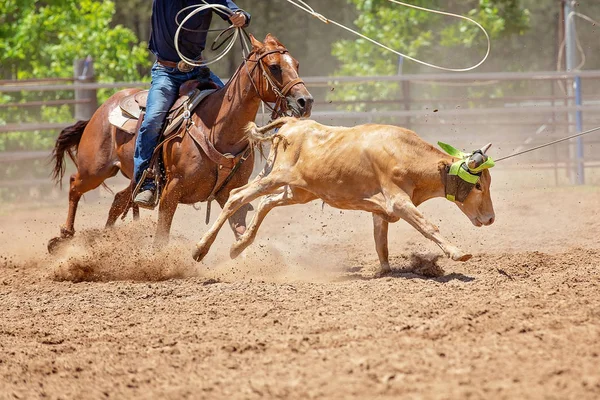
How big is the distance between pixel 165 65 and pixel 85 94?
6.57 metres

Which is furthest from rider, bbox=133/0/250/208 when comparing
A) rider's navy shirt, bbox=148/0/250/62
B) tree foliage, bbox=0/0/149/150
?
tree foliage, bbox=0/0/149/150

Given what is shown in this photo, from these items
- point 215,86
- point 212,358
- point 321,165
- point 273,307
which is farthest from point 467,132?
point 212,358

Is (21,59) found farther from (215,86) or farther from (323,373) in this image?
(323,373)

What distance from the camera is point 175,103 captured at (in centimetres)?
768

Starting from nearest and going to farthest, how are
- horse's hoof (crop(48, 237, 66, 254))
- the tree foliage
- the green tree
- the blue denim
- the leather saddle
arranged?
the blue denim → the leather saddle → horse's hoof (crop(48, 237, 66, 254)) → the tree foliage → the green tree

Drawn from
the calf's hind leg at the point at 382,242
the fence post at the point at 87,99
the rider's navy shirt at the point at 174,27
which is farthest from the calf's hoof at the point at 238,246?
Result: the fence post at the point at 87,99

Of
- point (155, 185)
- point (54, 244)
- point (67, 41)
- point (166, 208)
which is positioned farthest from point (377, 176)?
point (67, 41)

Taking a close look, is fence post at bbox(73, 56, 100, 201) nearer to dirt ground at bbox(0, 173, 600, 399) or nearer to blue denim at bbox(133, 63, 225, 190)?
dirt ground at bbox(0, 173, 600, 399)

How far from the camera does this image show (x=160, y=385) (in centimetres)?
400

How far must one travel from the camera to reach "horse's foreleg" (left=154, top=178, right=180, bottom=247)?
24.1 ft

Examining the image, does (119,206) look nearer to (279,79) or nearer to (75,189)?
(75,189)

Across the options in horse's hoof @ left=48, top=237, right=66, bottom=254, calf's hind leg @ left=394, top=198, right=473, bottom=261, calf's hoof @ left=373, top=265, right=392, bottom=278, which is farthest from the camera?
horse's hoof @ left=48, top=237, right=66, bottom=254

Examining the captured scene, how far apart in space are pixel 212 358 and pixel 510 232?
18.7 ft

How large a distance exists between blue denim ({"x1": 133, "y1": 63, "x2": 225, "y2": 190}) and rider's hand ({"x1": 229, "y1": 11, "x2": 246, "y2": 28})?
66cm
